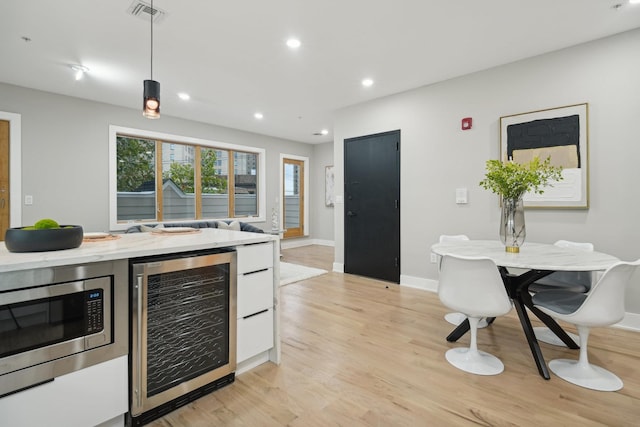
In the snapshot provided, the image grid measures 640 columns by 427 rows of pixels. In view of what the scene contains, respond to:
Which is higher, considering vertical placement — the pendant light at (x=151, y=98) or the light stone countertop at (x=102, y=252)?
the pendant light at (x=151, y=98)

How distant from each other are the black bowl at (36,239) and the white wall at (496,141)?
3.52 meters

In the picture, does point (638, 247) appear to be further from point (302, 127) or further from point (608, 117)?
point (302, 127)

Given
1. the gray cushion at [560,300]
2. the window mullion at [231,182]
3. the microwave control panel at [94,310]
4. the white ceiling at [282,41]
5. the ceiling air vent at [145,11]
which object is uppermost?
the white ceiling at [282,41]

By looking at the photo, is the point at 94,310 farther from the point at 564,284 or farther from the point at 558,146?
the point at 558,146

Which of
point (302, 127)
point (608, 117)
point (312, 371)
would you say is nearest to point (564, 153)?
point (608, 117)

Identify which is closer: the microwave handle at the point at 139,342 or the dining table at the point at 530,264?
the microwave handle at the point at 139,342

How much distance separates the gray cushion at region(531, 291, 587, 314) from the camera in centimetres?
189

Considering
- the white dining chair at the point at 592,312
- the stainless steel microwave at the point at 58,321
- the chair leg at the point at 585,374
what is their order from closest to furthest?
the stainless steel microwave at the point at 58,321, the white dining chair at the point at 592,312, the chair leg at the point at 585,374

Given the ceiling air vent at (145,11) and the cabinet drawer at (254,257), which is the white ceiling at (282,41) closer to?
the ceiling air vent at (145,11)

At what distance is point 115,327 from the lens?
4.58 feet

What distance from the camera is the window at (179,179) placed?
4902 millimetres

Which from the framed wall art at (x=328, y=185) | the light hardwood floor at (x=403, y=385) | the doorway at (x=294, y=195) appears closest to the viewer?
the light hardwood floor at (x=403, y=385)

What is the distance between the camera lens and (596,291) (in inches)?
68.0

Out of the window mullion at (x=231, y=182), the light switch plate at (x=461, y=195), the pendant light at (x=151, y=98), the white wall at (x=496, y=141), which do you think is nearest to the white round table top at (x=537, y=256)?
the white wall at (x=496, y=141)
